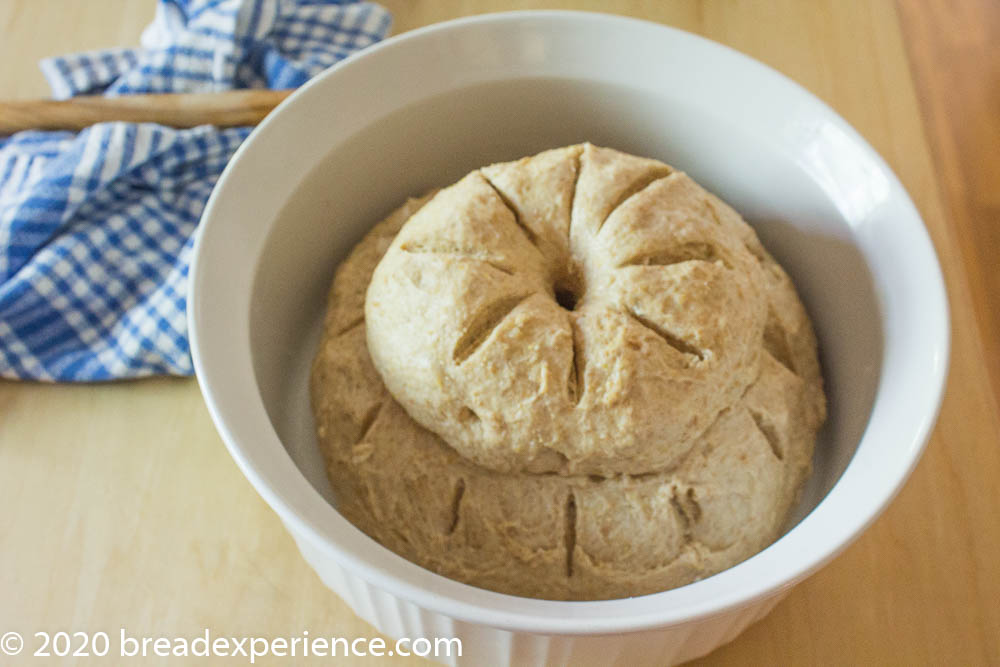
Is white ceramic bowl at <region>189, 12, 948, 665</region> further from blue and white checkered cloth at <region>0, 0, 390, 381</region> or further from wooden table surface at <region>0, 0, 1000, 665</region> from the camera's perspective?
blue and white checkered cloth at <region>0, 0, 390, 381</region>

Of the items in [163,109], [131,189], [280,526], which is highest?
[163,109]

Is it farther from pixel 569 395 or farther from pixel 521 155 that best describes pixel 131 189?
pixel 569 395

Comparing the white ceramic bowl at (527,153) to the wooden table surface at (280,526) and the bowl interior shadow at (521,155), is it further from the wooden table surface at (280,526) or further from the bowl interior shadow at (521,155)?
the wooden table surface at (280,526)

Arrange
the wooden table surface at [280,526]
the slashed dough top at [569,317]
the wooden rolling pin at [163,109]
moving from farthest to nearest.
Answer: the wooden rolling pin at [163,109] → the wooden table surface at [280,526] → the slashed dough top at [569,317]

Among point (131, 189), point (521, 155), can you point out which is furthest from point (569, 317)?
point (131, 189)

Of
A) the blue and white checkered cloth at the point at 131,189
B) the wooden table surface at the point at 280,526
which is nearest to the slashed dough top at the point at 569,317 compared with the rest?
the wooden table surface at the point at 280,526

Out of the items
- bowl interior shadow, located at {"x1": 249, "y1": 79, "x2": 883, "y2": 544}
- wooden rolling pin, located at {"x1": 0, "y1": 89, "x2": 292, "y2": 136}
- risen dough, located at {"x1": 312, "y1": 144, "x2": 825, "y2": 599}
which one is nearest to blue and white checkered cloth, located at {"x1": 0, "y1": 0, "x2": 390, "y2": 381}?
wooden rolling pin, located at {"x1": 0, "y1": 89, "x2": 292, "y2": 136}

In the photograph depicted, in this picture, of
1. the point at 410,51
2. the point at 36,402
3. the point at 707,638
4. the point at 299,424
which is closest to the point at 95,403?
the point at 36,402
